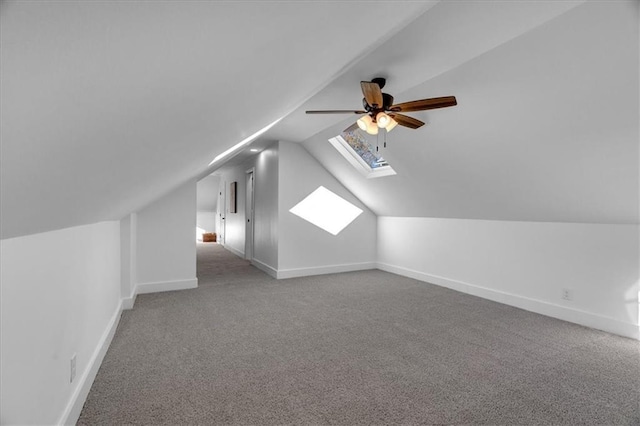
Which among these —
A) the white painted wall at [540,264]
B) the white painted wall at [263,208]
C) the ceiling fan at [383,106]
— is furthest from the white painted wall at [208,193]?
the ceiling fan at [383,106]

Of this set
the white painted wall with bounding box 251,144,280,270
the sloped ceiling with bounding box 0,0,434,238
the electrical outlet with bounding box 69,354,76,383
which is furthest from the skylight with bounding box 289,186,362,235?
the sloped ceiling with bounding box 0,0,434,238

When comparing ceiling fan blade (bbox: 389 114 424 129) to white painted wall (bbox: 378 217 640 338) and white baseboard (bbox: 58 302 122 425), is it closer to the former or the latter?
white painted wall (bbox: 378 217 640 338)

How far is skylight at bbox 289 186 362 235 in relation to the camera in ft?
18.4

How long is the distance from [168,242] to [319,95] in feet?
9.42

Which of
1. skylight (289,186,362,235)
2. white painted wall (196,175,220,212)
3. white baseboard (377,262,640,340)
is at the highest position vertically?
white painted wall (196,175,220,212)

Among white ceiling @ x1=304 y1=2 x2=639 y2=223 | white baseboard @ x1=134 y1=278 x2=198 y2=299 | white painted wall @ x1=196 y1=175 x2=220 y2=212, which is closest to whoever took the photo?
white ceiling @ x1=304 y1=2 x2=639 y2=223

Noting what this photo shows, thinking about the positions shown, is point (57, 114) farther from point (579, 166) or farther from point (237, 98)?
point (579, 166)

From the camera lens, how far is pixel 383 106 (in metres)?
2.89

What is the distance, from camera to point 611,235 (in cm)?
323

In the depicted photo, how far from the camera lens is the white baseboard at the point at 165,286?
430 centimetres

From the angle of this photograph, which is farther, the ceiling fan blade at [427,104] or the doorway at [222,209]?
the doorway at [222,209]

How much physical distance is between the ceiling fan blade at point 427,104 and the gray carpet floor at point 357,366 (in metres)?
A: 1.99

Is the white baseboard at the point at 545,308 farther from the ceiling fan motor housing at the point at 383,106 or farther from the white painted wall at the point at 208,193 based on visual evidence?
the white painted wall at the point at 208,193

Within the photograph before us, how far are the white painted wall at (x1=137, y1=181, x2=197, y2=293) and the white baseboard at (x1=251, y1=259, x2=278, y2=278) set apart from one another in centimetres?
129
